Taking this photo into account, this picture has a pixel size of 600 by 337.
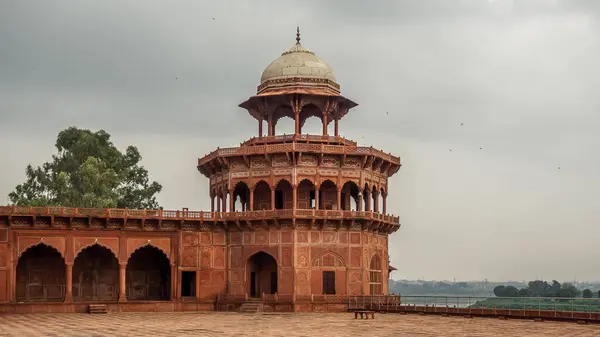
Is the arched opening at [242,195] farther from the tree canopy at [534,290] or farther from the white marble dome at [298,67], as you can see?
the tree canopy at [534,290]

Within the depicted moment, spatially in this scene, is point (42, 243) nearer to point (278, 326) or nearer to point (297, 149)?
point (297, 149)

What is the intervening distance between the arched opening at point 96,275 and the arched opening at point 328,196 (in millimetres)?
13377

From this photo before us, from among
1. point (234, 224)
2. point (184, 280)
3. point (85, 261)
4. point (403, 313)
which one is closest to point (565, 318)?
point (403, 313)

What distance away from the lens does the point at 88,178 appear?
66.3 metres

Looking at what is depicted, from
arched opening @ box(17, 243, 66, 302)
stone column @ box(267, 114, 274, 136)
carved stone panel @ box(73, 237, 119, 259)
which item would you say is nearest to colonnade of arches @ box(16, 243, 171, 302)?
arched opening @ box(17, 243, 66, 302)

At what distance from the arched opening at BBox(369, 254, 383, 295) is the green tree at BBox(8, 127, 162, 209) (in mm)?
22188

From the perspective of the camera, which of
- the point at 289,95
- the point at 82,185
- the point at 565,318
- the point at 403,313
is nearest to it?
the point at 565,318

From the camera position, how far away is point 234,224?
173 feet

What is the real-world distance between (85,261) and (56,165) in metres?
20.2

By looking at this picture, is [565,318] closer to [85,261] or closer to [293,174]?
[293,174]

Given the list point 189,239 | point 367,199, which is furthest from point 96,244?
point 367,199

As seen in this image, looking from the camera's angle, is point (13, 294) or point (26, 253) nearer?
point (13, 294)

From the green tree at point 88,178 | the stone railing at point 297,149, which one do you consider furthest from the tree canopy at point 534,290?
the stone railing at point 297,149

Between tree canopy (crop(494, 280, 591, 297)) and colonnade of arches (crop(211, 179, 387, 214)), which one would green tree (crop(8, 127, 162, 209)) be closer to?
colonnade of arches (crop(211, 179, 387, 214))
